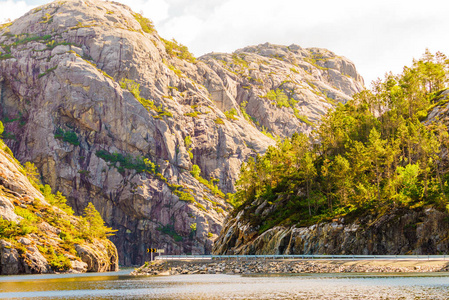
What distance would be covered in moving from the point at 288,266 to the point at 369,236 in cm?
1610

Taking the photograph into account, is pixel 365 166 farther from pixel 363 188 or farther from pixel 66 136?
pixel 66 136

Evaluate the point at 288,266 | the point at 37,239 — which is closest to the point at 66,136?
the point at 37,239

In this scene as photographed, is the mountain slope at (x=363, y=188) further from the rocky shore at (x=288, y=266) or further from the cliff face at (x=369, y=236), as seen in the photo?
the rocky shore at (x=288, y=266)

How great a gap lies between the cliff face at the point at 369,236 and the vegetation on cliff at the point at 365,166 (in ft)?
9.19

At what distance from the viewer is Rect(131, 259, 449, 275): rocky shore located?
6258 cm

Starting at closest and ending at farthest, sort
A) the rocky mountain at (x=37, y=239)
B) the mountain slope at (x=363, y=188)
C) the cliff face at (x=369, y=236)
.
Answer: the cliff face at (x=369, y=236), the mountain slope at (x=363, y=188), the rocky mountain at (x=37, y=239)

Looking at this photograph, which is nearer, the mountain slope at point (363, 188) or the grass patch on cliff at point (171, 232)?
the mountain slope at point (363, 188)

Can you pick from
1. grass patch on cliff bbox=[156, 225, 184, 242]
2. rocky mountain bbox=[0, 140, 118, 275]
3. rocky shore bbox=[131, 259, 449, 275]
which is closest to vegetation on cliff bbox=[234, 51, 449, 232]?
rocky shore bbox=[131, 259, 449, 275]

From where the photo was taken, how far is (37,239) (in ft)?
399

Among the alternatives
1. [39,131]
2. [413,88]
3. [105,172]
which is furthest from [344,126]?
[39,131]

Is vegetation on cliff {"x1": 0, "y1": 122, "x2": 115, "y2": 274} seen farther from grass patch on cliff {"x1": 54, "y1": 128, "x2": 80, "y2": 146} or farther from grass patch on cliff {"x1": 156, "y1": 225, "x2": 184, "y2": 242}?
grass patch on cliff {"x1": 54, "y1": 128, "x2": 80, "y2": 146}

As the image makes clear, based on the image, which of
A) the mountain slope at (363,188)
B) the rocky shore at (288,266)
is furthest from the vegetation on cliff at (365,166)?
the rocky shore at (288,266)

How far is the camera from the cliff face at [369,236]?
71125 millimetres

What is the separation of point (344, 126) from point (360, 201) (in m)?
42.2
